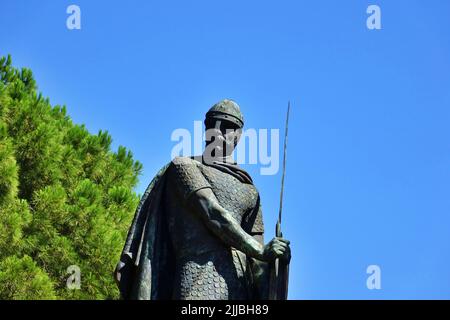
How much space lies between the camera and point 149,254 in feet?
30.8

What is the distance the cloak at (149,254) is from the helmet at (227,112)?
1.47 ft

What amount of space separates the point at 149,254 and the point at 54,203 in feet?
37.1

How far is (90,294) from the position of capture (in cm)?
1980

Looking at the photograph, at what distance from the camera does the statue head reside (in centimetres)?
991

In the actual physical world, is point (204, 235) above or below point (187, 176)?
below

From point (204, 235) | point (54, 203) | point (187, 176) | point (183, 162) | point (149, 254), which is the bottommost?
point (149, 254)

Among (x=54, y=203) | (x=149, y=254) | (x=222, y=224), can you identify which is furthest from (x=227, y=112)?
(x=54, y=203)

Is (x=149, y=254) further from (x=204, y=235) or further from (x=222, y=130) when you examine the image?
(x=222, y=130)

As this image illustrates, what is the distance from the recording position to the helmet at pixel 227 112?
391 inches

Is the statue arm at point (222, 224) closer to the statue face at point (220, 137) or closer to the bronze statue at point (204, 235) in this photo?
the bronze statue at point (204, 235)

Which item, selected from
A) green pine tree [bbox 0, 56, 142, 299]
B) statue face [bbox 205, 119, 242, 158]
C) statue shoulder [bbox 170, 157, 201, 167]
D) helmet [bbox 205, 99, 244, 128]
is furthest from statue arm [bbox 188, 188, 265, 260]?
green pine tree [bbox 0, 56, 142, 299]

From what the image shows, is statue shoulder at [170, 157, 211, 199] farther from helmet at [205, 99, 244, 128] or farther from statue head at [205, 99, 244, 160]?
helmet at [205, 99, 244, 128]

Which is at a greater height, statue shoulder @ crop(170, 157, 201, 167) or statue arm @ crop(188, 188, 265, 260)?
statue shoulder @ crop(170, 157, 201, 167)
